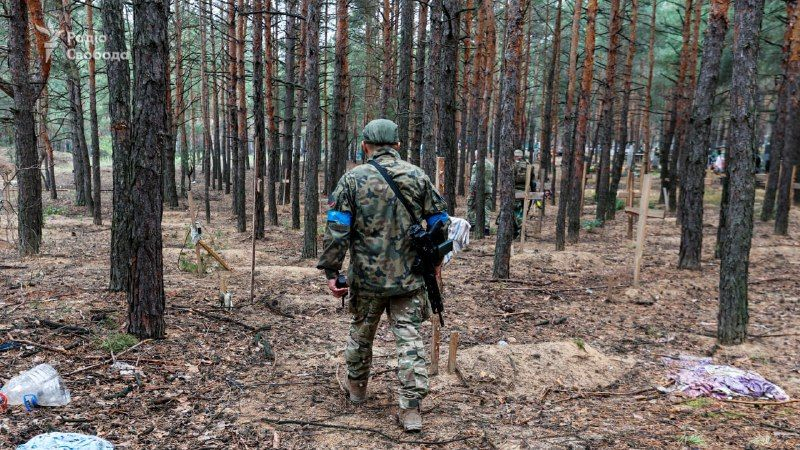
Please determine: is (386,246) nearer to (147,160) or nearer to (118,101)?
(147,160)

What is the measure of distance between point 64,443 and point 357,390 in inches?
80.2

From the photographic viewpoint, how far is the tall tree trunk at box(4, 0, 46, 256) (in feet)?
30.2

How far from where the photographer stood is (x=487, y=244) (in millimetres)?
13734

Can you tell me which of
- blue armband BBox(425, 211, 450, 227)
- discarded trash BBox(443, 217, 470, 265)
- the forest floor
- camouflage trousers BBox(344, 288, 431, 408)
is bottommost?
the forest floor

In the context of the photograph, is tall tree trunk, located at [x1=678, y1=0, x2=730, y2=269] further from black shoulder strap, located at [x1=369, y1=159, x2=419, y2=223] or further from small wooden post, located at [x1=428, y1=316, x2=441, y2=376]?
black shoulder strap, located at [x1=369, y1=159, x2=419, y2=223]

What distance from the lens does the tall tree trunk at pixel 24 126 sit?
920 cm

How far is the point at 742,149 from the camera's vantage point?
19.3 ft

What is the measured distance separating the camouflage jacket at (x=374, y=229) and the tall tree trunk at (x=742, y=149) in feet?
12.8

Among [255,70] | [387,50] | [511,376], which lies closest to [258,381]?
[511,376]

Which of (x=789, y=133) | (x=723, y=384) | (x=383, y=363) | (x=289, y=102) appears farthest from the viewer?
(x=289, y=102)

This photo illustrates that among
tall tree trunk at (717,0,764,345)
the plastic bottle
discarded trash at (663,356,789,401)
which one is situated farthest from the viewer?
tall tree trunk at (717,0,764,345)

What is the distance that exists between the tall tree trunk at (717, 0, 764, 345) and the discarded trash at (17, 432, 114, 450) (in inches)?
241

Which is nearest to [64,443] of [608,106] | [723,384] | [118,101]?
[118,101]

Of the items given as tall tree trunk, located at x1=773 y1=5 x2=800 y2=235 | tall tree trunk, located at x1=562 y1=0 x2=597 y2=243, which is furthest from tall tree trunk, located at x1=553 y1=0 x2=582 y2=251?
tall tree trunk, located at x1=773 y1=5 x2=800 y2=235
